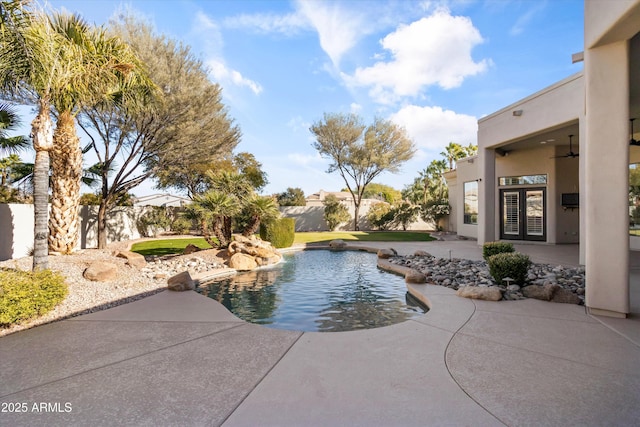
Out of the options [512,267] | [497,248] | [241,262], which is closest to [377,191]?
[241,262]

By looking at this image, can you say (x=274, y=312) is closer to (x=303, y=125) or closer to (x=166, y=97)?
(x=166, y=97)

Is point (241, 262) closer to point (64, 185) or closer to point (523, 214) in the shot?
point (64, 185)

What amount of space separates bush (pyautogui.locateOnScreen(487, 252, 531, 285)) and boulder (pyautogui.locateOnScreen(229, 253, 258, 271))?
6.41 meters

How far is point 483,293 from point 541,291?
996 mm

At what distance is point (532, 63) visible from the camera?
482 inches

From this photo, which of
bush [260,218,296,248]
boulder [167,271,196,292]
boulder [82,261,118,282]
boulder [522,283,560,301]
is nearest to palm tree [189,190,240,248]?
bush [260,218,296,248]

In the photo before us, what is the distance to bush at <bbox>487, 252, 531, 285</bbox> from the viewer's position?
6.03 m

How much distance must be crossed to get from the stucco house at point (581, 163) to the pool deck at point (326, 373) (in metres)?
1.15

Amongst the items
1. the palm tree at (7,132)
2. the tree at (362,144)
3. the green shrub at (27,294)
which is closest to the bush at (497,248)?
the green shrub at (27,294)

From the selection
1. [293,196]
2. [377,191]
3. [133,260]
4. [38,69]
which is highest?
[377,191]

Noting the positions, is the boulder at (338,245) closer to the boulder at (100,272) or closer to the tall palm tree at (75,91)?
the boulder at (100,272)

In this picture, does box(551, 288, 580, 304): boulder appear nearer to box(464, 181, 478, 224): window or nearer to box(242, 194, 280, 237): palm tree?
box(242, 194, 280, 237): palm tree

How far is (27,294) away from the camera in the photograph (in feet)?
13.4

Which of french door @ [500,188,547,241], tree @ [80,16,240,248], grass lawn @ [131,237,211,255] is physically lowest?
grass lawn @ [131,237,211,255]
